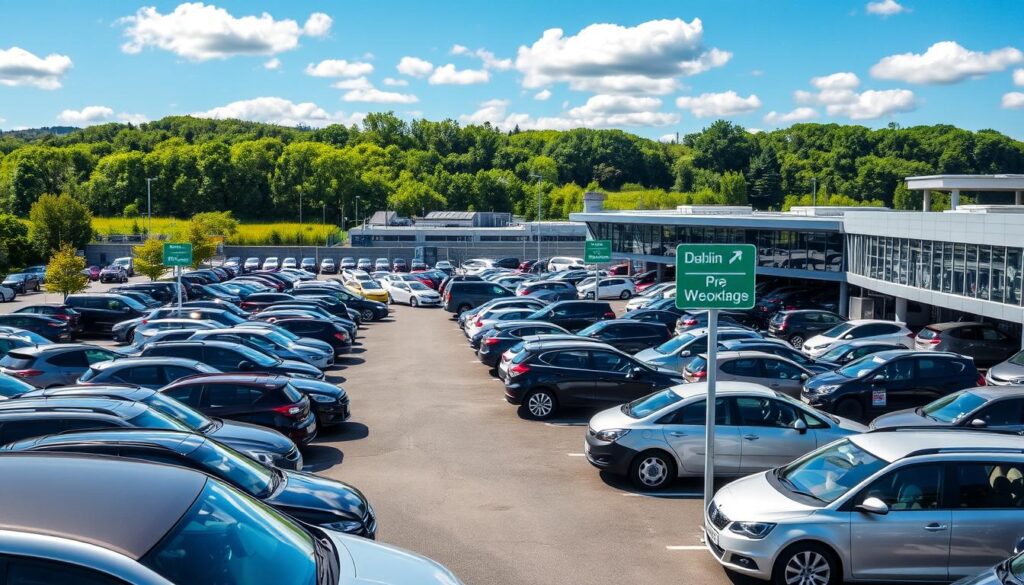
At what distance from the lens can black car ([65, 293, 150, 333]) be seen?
30.4 meters

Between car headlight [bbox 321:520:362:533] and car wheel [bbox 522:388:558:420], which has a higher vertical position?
car headlight [bbox 321:520:362:533]

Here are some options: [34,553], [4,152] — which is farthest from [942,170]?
[4,152]

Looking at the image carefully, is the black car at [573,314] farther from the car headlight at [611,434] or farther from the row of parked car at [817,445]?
the car headlight at [611,434]

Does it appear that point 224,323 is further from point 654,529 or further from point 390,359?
point 654,529

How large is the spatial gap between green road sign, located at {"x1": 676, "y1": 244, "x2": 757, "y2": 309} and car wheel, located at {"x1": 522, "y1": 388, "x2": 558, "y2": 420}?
6941 mm

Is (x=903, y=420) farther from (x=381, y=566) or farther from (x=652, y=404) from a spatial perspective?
(x=381, y=566)

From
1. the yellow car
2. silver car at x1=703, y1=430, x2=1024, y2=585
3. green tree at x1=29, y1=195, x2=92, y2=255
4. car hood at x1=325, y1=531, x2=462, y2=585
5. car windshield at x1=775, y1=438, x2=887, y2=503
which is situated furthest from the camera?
green tree at x1=29, y1=195, x2=92, y2=255

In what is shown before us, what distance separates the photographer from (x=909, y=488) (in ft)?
27.9

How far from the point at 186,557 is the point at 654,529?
24.6ft

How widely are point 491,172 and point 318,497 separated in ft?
444

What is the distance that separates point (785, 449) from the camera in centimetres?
1212

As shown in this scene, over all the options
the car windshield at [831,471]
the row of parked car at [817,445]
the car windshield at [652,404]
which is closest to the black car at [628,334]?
the row of parked car at [817,445]

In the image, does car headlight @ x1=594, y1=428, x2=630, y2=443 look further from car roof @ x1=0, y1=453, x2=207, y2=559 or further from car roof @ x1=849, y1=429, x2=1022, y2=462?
car roof @ x1=0, y1=453, x2=207, y2=559

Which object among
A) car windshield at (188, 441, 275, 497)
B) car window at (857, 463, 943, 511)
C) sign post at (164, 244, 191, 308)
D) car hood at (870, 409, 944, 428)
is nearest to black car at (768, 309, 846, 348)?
car hood at (870, 409, 944, 428)
